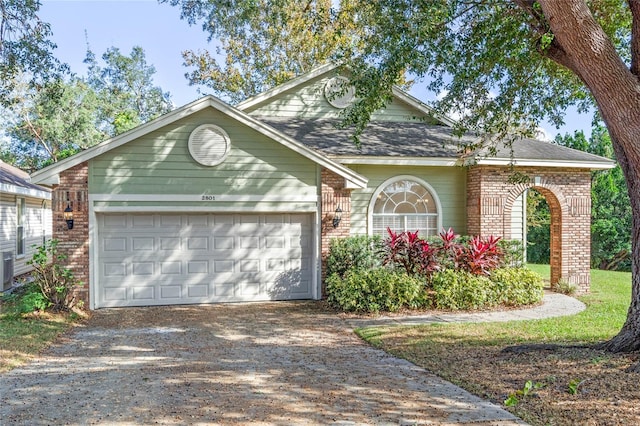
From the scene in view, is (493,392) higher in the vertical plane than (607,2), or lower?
lower

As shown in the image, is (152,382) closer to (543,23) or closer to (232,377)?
(232,377)

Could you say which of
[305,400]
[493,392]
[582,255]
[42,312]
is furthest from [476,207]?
[42,312]

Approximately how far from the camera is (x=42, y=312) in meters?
9.80

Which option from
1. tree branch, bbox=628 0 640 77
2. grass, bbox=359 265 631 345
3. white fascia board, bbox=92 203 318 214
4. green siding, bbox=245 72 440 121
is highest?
green siding, bbox=245 72 440 121

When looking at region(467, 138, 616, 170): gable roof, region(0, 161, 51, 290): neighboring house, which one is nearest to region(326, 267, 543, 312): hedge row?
region(467, 138, 616, 170): gable roof

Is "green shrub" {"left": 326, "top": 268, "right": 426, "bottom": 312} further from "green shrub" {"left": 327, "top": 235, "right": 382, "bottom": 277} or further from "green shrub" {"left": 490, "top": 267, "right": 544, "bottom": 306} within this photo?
"green shrub" {"left": 490, "top": 267, "right": 544, "bottom": 306}

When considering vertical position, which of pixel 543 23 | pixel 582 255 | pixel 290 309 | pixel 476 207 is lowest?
pixel 290 309

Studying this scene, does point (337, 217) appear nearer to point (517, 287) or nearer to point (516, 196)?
point (517, 287)

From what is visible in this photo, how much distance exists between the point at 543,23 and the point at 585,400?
580 cm

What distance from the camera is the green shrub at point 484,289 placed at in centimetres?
1088

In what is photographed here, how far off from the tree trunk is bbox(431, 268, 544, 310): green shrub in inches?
170

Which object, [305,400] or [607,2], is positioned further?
[607,2]

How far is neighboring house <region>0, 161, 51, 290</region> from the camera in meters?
13.8

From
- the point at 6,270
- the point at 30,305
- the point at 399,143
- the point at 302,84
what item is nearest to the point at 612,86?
the point at 399,143
